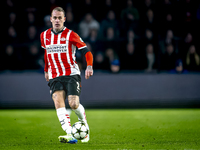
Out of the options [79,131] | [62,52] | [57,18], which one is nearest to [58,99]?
[79,131]

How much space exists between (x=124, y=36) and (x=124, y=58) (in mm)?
751

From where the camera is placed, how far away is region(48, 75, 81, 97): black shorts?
494cm

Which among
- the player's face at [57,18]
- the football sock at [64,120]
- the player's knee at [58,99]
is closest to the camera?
the football sock at [64,120]

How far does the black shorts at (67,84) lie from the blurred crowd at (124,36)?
4.79m

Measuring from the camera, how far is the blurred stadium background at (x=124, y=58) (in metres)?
10.1

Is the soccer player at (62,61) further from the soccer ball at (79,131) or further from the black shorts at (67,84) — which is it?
the soccer ball at (79,131)

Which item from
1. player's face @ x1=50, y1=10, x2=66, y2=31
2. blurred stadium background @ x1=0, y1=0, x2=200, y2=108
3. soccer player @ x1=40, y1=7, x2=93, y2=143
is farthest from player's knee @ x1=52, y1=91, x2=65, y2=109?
blurred stadium background @ x1=0, y1=0, x2=200, y2=108

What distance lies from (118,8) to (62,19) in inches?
228

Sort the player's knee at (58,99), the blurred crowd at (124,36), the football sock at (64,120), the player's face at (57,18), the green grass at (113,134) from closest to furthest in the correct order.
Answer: the green grass at (113,134), the football sock at (64,120), the player's knee at (58,99), the player's face at (57,18), the blurred crowd at (124,36)

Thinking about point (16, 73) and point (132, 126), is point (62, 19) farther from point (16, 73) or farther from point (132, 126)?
point (16, 73)

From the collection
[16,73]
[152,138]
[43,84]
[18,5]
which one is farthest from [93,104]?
[152,138]

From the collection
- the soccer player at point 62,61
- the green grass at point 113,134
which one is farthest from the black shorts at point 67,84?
the green grass at point 113,134

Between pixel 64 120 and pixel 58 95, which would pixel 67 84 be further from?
pixel 64 120

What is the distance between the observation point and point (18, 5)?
35.0 feet
